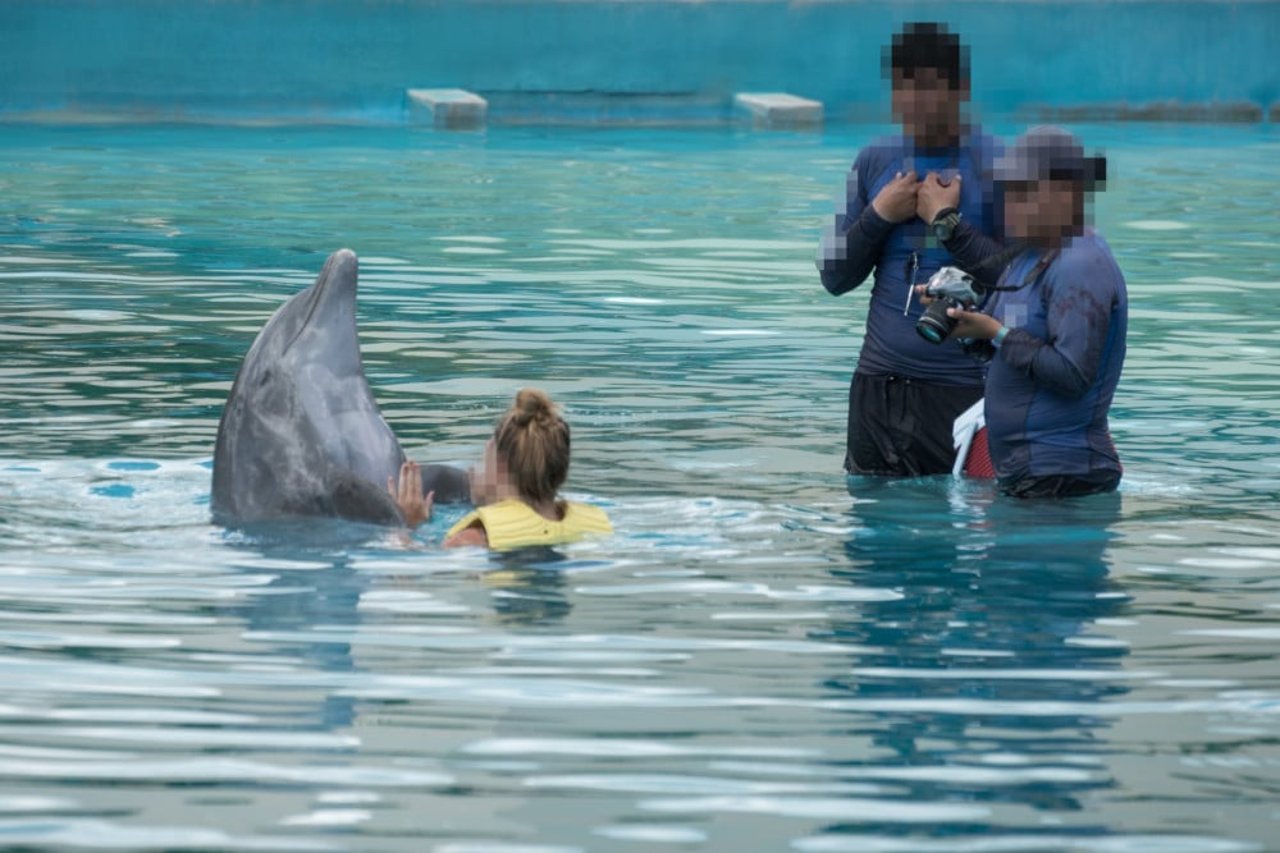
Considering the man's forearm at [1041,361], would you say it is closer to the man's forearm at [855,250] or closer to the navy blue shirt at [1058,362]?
the navy blue shirt at [1058,362]

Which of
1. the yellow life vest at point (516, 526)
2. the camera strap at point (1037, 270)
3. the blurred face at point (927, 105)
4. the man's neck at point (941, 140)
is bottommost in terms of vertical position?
the yellow life vest at point (516, 526)

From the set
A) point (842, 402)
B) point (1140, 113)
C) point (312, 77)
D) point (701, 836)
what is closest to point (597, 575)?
point (701, 836)

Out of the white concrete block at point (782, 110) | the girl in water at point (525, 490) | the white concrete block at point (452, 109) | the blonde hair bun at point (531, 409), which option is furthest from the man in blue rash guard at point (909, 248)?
the white concrete block at point (782, 110)

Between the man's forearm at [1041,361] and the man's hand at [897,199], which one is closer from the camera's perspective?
the man's forearm at [1041,361]

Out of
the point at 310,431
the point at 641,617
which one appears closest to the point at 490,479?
the point at 310,431

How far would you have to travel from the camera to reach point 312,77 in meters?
27.5

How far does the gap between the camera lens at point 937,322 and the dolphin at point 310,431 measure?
1.59 meters

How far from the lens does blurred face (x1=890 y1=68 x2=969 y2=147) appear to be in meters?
7.36

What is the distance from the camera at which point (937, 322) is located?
7078 mm

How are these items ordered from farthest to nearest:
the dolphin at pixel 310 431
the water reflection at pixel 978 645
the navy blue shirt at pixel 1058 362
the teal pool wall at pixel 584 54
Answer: the teal pool wall at pixel 584 54
the dolphin at pixel 310 431
the navy blue shirt at pixel 1058 362
the water reflection at pixel 978 645

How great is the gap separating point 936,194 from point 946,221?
0.09 metres

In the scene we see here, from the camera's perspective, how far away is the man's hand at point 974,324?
7.02m

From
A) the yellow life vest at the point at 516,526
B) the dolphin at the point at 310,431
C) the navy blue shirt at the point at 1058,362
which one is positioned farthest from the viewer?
the dolphin at the point at 310,431

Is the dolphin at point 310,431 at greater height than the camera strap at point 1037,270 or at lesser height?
lesser
